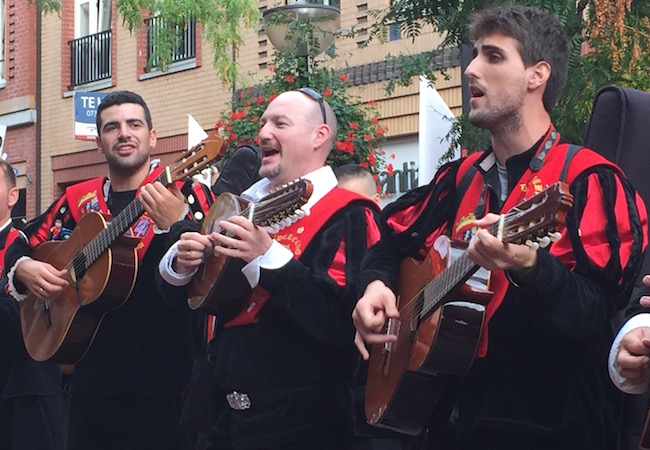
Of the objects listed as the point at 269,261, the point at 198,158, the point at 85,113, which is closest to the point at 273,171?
the point at 198,158

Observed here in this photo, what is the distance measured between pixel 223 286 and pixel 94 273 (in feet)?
4.08

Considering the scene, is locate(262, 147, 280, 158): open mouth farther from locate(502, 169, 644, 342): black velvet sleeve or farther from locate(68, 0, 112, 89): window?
locate(68, 0, 112, 89): window

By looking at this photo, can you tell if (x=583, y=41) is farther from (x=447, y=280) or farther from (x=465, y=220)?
(x=447, y=280)

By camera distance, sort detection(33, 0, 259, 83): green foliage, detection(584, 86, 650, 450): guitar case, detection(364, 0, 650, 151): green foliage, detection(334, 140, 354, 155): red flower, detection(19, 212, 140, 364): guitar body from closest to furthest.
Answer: detection(584, 86, 650, 450): guitar case
detection(19, 212, 140, 364): guitar body
detection(364, 0, 650, 151): green foliage
detection(334, 140, 354, 155): red flower
detection(33, 0, 259, 83): green foliage

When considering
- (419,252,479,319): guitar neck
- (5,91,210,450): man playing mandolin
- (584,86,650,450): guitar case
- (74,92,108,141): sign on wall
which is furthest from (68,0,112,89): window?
(419,252,479,319): guitar neck

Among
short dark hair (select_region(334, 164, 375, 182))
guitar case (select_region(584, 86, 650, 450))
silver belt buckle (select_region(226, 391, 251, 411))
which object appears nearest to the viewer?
guitar case (select_region(584, 86, 650, 450))

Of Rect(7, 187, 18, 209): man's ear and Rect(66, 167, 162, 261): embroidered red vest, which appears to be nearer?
Rect(66, 167, 162, 261): embroidered red vest

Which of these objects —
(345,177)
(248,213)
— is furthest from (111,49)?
(248,213)

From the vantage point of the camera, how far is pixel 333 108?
378 inches

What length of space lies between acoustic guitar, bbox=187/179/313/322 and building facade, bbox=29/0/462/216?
368 inches

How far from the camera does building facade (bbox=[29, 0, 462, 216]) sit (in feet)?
50.3

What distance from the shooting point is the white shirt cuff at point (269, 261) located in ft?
13.6

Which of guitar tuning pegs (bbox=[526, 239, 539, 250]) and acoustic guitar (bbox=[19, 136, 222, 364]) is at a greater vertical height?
guitar tuning pegs (bbox=[526, 239, 539, 250])

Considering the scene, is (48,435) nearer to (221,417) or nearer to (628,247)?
(221,417)
